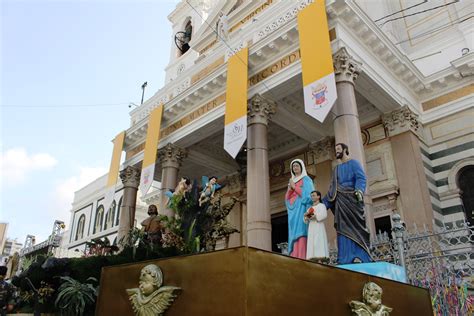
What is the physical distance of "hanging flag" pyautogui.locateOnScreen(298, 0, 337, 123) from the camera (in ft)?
28.3

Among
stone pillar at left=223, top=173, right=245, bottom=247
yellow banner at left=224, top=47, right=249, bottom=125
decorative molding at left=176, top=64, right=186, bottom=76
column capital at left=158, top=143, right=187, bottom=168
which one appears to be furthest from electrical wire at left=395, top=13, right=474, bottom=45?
decorative molding at left=176, top=64, right=186, bottom=76

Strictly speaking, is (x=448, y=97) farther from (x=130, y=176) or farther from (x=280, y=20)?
(x=130, y=176)

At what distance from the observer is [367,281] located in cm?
209

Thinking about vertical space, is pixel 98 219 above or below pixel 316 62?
above

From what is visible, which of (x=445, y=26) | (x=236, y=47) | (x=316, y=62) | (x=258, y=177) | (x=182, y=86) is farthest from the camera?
(x=182, y=86)

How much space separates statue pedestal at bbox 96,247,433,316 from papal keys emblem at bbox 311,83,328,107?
7025 mm

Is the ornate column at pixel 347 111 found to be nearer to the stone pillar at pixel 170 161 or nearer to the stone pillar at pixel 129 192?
the stone pillar at pixel 170 161

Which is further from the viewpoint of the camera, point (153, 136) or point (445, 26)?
point (153, 136)

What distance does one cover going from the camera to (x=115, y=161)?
15984 mm

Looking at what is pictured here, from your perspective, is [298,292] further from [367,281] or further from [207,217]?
[207,217]

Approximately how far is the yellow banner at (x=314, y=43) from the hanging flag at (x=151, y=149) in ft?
22.3

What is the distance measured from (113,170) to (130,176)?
783mm

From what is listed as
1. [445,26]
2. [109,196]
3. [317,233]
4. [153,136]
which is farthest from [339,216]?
[109,196]

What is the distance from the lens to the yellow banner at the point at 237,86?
10.7 metres
